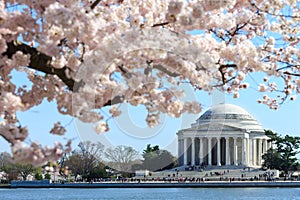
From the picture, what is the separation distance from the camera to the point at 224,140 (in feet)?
405

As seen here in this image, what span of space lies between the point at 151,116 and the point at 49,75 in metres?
1.83

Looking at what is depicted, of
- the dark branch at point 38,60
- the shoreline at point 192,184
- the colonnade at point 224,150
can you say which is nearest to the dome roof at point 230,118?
the colonnade at point 224,150

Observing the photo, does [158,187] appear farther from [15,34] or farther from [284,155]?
[15,34]

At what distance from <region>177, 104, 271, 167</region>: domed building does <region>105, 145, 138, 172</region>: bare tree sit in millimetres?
14504

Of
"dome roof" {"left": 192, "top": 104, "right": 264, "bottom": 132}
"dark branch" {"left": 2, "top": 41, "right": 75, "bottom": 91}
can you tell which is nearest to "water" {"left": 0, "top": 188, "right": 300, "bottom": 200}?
"dome roof" {"left": 192, "top": 104, "right": 264, "bottom": 132}

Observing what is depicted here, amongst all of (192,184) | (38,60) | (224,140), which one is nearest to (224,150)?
(224,140)

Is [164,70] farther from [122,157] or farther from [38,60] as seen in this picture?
[122,157]

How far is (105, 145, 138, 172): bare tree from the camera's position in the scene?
94881 millimetres

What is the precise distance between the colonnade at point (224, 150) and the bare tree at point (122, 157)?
14.7 metres

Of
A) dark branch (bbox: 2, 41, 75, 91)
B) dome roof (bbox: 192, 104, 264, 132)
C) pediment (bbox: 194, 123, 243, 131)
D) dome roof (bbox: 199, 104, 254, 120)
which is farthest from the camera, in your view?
dome roof (bbox: 199, 104, 254, 120)

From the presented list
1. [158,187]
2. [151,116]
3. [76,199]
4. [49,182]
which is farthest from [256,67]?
[49,182]

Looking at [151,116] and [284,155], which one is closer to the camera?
[151,116]

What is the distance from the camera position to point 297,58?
494 inches

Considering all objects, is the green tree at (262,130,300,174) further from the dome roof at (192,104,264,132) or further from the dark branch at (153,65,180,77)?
the dark branch at (153,65,180,77)
